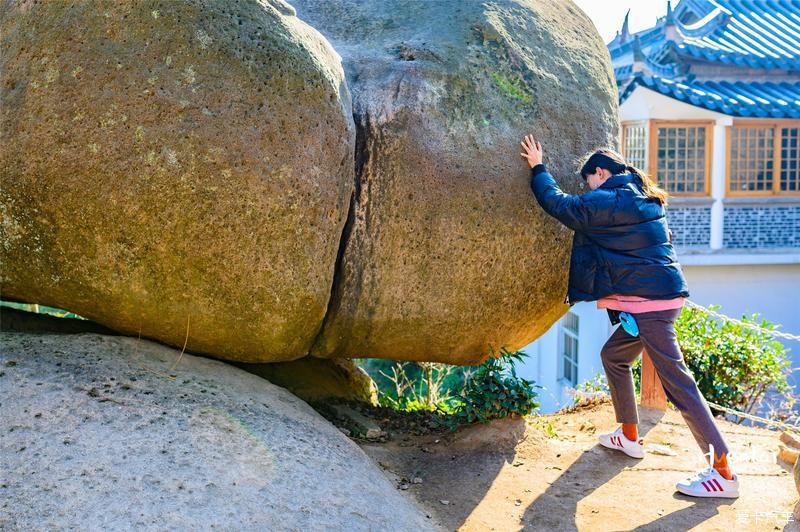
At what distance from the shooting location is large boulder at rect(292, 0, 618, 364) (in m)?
4.15

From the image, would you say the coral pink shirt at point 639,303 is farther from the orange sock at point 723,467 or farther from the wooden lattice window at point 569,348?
the wooden lattice window at point 569,348

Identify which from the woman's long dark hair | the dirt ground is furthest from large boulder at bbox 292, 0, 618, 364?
the dirt ground

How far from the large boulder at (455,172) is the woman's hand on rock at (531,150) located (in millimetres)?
41

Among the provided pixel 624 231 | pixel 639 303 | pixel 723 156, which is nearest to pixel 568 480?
pixel 639 303

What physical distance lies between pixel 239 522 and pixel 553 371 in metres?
10.4

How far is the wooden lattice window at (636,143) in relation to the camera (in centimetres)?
Result: 1076

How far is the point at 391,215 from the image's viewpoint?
414cm

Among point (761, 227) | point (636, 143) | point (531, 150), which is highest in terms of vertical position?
point (636, 143)

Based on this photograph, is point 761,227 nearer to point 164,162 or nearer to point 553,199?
point 553,199

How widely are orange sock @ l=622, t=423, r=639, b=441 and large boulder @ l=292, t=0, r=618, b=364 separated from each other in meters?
0.70

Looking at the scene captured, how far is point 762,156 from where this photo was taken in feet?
36.8

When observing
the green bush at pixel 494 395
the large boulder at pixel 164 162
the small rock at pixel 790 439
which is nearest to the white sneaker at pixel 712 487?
the green bush at pixel 494 395

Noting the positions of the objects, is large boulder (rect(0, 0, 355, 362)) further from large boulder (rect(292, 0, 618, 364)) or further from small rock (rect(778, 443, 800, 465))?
small rock (rect(778, 443, 800, 465))

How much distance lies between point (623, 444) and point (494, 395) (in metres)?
0.73
